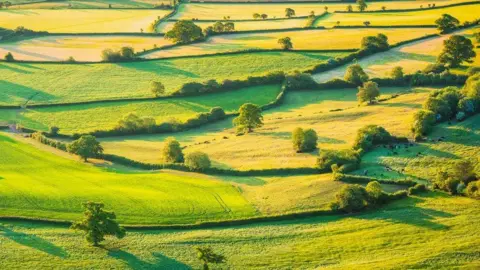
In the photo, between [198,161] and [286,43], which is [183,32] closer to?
[286,43]

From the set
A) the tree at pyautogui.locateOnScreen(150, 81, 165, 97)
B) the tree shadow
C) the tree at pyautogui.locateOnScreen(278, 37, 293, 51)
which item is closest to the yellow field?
the tree at pyautogui.locateOnScreen(278, 37, 293, 51)

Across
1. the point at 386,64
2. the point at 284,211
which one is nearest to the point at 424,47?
the point at 386,64

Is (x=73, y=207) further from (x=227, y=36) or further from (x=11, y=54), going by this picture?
(x=227, y=36)

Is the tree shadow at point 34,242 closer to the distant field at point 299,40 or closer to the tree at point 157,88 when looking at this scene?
the tree at point 157,88

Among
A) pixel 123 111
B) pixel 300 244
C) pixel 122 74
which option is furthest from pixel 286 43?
pixel 300 244

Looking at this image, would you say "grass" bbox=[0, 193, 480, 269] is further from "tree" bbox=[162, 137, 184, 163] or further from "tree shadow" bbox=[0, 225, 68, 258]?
"tree" bbox=[162, 137, 184, 163]

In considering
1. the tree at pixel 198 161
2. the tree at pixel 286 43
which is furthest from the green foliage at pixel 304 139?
the tree at pixel 286 43
